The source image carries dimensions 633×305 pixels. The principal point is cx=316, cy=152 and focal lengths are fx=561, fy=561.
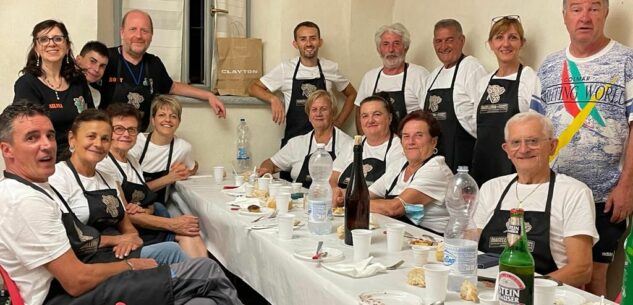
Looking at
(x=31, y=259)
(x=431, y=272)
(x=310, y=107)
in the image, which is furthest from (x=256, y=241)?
(x=310, y=107)

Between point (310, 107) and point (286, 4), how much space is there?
1175 mm

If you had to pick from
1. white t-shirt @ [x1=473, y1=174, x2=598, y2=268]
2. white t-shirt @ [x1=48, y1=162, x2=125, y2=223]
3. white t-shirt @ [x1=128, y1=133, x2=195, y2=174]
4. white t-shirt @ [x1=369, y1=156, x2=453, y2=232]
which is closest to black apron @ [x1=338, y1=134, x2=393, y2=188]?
white t-shirt @ [x1=369, y1=156, x2=453, y2=232]

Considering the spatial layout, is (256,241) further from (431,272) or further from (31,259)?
(431,272)

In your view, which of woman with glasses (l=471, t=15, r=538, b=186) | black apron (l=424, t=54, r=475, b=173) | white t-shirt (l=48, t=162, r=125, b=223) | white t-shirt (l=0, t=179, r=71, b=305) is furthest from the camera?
black apron (l=424, t=54, r=475, b=173)

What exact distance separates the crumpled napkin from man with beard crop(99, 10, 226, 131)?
8.45ft

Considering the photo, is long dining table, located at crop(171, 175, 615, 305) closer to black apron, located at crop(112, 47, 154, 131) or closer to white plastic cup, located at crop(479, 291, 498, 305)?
white plastic cup, located at crop(479, 291, 498, 305)

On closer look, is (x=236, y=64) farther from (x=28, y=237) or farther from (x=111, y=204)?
(x=28, y=237)

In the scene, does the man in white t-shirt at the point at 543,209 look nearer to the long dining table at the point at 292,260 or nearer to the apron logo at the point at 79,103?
the long dining table at the point at 292,260

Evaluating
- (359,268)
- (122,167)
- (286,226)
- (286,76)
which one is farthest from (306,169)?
(359,268)

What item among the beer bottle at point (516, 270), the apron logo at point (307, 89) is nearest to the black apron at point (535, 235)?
the beer bottle at point (516, 270)

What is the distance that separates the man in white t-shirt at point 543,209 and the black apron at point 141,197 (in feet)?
5.64

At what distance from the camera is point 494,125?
10.6 feet

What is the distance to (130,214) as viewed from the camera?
300cm

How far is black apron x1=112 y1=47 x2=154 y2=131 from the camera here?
3.82 m
